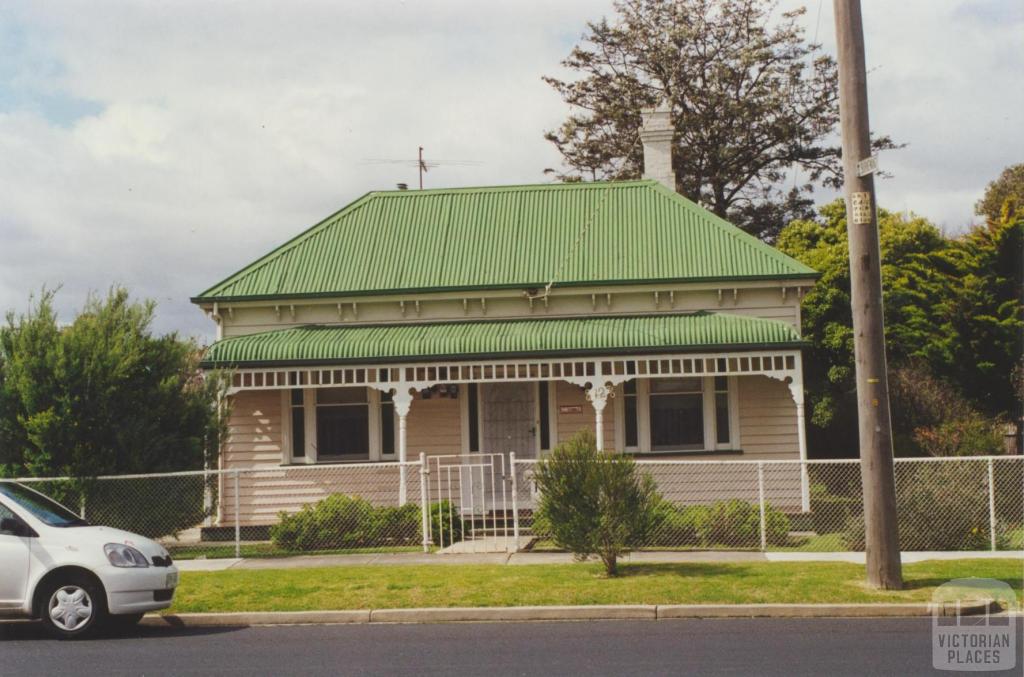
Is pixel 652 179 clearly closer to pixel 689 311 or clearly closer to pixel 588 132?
pixel 689 311

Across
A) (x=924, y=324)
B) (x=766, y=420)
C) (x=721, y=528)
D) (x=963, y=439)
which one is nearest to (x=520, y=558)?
(x=721, y=528)

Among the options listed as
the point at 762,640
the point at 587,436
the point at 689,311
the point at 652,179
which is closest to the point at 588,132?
the point at 652,179

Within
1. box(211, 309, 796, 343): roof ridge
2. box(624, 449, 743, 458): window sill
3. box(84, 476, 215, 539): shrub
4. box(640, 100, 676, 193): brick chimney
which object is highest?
box(640, 100, 676, 193): brick chimney

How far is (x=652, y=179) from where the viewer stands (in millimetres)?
23828

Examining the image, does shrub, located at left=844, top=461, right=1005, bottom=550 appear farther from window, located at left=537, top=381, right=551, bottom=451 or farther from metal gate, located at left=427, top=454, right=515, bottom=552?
window, located at left=537, top=381, right=551, bottom=451

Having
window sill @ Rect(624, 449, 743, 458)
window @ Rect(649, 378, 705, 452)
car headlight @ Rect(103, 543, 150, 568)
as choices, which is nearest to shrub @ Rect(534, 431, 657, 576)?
car headlight @ Rect(103, 543, 150, 568)

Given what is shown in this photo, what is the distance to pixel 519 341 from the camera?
1928 centimetres

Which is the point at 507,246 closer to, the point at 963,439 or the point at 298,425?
the point at 298,425

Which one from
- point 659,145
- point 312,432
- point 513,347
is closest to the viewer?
point 513,347

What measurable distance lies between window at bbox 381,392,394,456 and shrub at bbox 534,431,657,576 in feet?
25.5

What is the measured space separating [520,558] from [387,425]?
6.58m

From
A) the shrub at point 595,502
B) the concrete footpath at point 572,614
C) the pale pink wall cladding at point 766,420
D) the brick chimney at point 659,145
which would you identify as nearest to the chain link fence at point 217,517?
the shrub at point 595,502

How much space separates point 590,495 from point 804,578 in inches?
104

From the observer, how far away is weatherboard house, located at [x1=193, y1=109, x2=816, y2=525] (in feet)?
62.8
